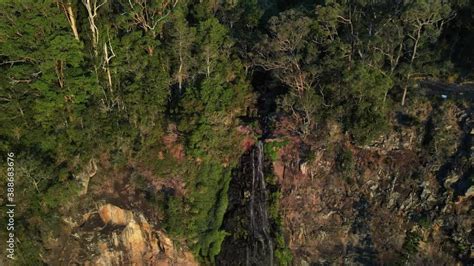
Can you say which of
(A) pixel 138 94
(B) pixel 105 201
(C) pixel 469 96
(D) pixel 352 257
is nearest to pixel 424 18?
(C) pixel 469 96

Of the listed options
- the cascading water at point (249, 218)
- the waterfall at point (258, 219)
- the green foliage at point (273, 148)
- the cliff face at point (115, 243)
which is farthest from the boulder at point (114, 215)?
the green foliage at point (273, 148)

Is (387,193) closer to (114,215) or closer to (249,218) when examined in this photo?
(249,218)

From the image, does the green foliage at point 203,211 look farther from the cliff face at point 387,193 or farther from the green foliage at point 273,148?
the cliff face at point 387,193

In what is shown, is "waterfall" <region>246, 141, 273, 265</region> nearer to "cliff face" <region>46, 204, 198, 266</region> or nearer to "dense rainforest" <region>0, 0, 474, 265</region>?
"dense rainforest" <region>0, 0, 474, 265</region>

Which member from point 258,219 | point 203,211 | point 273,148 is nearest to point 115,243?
point 203,211

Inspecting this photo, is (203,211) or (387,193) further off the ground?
(387,193)

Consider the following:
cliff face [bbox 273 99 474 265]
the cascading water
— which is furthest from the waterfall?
cliff face [bbox 273 99 474 265]
